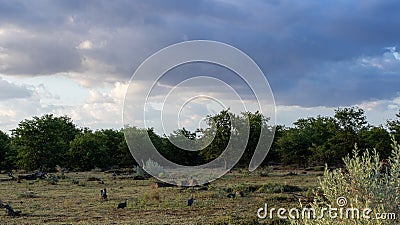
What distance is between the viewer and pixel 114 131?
194 feet

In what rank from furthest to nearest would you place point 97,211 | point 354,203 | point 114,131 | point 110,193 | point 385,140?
point 114,131
point 385,140
point 110,193
point 97,211
point 354,203

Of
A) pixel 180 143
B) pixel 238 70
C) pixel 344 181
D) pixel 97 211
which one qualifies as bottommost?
pixel 97 211

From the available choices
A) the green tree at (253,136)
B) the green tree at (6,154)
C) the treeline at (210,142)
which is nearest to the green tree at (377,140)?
the treeline at (210,142)

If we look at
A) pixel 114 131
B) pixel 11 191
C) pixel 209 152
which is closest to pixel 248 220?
pixel 11 191

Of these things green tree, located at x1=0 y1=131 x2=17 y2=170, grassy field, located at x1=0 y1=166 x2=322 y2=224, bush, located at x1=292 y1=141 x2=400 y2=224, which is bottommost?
grassy field, located at x1=0 y1=166 x2=322 y2=224

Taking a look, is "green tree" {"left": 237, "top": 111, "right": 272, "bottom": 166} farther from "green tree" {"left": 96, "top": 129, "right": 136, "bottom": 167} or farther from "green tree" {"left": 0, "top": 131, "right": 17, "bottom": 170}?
"green tree" {"left": 0, "top": 131, "right": 17, "bottom": 170}

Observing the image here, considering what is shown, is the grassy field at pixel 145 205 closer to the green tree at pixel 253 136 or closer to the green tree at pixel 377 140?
the green tree at pixel 253 136

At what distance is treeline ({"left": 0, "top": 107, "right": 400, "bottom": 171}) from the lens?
123ft

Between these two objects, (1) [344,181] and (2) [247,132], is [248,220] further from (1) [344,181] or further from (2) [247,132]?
(2) [247,132]

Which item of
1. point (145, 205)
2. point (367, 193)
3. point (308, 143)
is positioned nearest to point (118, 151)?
point (308, 143)

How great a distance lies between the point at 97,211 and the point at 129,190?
22.7 ft

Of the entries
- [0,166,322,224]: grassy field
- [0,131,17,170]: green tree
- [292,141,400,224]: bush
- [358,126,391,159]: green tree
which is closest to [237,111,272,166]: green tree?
[358,126,391,159]: green tree

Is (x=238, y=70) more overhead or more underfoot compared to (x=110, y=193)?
more overhead

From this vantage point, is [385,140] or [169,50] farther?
[385,140]
